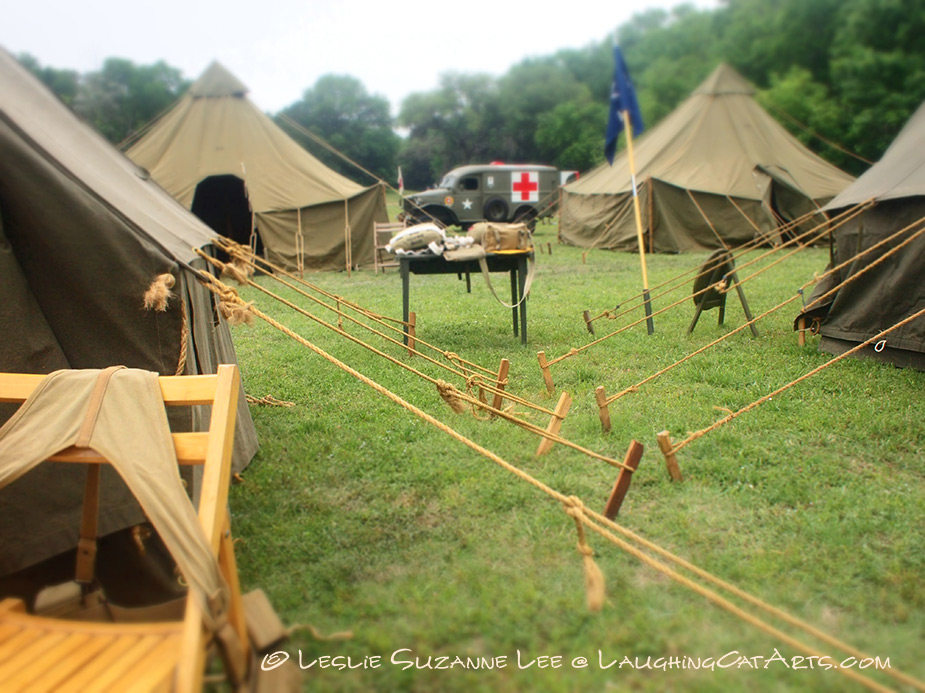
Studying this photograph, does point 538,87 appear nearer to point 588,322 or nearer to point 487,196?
point 588,322

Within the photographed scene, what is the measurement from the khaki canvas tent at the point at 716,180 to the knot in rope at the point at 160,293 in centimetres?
1156

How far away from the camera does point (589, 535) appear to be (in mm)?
2785

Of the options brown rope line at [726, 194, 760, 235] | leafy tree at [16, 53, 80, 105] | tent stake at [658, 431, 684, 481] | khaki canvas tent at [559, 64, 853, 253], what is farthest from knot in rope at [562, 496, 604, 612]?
brown rope line at [726, 194, 760, 235]

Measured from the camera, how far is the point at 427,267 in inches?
229

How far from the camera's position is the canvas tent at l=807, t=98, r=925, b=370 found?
4.94 metres

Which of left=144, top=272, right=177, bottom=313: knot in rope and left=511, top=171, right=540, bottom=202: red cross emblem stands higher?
left=511, top=171, right=540, bottom=202: red cross emblem

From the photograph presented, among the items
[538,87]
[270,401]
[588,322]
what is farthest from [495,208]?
[270,401]

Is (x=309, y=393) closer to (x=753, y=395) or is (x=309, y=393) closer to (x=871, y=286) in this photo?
(x=753, y=395)

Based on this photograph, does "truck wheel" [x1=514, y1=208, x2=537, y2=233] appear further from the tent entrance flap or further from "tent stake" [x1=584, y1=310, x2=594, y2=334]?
"tent stake" [x1=584, y1=310, x2=594, y2=334]

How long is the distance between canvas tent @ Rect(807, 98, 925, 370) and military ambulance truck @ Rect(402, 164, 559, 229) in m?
13.8

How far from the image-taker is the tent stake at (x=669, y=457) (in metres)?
3.14

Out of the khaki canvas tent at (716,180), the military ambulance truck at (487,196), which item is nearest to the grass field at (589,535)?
the khaki canvas tent at (716,180)

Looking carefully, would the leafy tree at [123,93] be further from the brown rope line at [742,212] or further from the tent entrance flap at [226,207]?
the brown rope line at [742,212]

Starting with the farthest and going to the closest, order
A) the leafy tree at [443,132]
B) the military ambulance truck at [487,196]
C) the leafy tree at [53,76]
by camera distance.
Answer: the leafy tree at [443,132] → the military ambulance truck at [487,196] → the leafy tree at [53,76]
